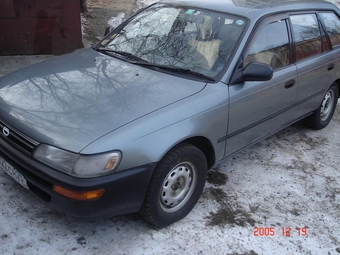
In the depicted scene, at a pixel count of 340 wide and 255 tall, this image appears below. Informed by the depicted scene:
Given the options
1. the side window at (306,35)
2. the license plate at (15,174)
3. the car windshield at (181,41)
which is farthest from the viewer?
the side window at (306,35)

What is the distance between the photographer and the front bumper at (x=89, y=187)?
2.46 meters

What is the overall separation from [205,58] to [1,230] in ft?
6.98

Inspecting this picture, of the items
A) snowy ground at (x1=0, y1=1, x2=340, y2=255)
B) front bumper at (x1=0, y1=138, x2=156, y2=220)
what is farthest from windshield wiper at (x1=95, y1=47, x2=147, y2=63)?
snowy ground at (x1=0, y1=1, x2=340, y2=255)

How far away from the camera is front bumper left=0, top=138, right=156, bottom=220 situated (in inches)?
96.7

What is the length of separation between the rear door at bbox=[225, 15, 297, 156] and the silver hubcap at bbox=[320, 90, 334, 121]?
1.09 meters

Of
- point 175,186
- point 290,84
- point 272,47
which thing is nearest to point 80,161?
point 175,186

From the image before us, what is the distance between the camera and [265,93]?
142 inches

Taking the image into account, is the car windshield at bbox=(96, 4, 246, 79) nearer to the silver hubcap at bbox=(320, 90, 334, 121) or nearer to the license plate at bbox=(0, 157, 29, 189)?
the license plate at bbox=(0, 157, 29, 189)

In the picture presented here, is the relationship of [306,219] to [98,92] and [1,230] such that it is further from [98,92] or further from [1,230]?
[1,230]

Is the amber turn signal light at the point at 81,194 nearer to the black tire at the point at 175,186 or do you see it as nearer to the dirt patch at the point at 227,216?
the black tire at the point at 175,186

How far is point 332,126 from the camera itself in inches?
211

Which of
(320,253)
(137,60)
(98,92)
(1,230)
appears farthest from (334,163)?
(1,230)

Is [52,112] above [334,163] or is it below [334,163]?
above

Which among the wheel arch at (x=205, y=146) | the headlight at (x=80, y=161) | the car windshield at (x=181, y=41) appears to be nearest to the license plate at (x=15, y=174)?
the headlight at (x=80, y=161)
